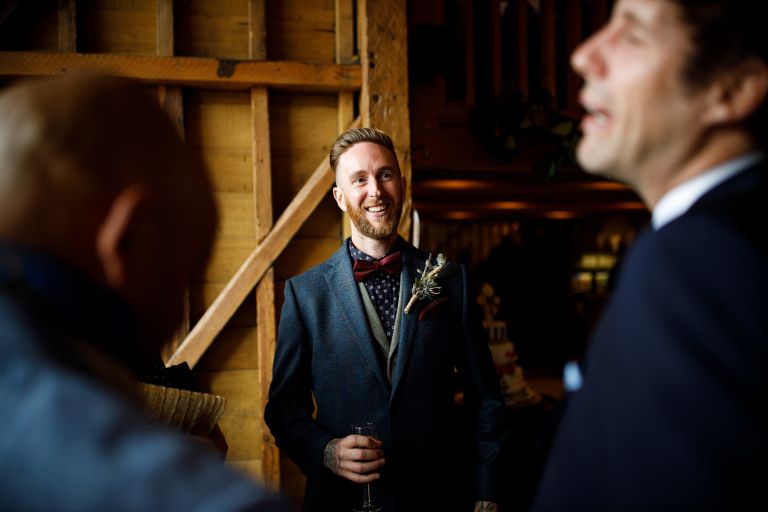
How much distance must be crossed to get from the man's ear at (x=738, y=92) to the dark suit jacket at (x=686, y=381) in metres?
0.18

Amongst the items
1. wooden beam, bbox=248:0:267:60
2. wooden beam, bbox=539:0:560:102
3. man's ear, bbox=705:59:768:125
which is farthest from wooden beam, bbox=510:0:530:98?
man's ear, bbox=705:59:768:125

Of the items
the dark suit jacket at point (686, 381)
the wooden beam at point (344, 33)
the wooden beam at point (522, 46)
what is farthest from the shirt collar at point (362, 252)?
the wooden beam at point (522, 46)

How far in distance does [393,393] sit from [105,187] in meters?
1.48

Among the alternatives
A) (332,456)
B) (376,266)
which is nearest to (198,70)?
(376,266)

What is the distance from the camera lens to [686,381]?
0.64 metres

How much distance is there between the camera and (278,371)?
2.07 metres

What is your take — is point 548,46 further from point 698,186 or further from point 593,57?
point 698,186

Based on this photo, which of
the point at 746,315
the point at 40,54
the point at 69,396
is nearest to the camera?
the point at 69,396

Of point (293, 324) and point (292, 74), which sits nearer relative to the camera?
point (293, 324)

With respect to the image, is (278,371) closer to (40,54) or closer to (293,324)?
(293,324)

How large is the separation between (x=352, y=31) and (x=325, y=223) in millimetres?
1089

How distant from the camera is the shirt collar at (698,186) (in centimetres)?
81

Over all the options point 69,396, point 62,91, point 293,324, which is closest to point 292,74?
point 293,324

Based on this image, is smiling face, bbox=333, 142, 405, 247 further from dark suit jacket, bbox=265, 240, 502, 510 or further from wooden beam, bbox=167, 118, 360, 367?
wooden beam, bbox=167, 118, 360, 367
